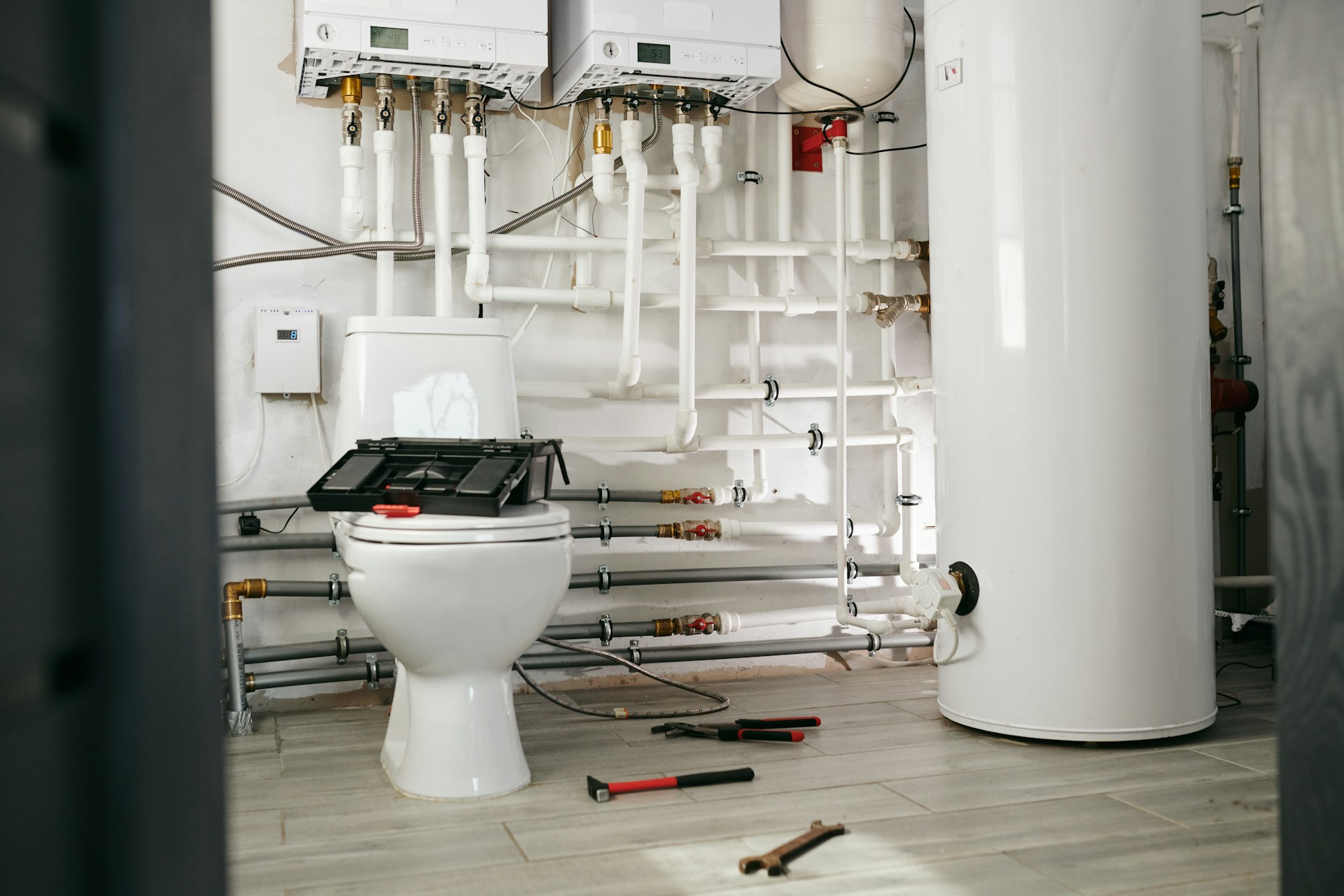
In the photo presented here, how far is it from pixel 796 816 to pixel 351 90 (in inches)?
70.7

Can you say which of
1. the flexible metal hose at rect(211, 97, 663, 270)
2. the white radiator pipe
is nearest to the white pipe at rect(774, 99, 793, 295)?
the flexible metal hose at rect(211, 97, 663, 270)

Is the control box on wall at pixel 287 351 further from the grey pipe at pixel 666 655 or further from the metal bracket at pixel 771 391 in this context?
the metal bracket at pixel 771 391

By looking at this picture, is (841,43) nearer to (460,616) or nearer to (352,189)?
(352,189)

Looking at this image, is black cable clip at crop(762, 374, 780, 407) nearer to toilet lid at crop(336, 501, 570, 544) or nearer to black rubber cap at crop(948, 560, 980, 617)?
black rubber cap at crop(948, 560, 980, 617)

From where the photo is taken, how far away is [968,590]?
2.12 meters

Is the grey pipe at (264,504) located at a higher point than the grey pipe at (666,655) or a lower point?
higher

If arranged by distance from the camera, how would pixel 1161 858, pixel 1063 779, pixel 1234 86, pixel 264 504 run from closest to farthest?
1. pixel 1161 858
2. pixel 1063 779
3. pixel 264 504
4. pixel 1234 86

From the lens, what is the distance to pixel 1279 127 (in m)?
0.41

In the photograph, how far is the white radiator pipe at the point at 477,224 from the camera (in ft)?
8.05

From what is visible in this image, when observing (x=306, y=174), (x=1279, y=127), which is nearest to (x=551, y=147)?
(x=306, y=174)

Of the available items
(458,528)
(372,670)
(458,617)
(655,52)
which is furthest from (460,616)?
(655,52)

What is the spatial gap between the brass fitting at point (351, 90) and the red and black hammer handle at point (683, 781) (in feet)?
5.19

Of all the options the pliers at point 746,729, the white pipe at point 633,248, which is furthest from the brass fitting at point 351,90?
the pliers at point 746,729

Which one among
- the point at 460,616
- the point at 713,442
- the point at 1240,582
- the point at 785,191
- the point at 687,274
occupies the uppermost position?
the point at 785,191
